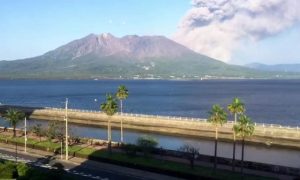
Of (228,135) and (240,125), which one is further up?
(240,125)

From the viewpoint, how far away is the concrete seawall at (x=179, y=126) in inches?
4365

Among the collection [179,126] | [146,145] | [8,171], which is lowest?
[179,126]

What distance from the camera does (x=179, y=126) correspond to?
131750mm

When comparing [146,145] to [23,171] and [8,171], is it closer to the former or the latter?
[23,171]

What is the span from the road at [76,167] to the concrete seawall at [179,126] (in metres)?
45.3

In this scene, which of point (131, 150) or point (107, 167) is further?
point (131, 150)

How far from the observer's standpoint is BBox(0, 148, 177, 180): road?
66.4 metres

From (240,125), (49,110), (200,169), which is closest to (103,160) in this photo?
(200,169)

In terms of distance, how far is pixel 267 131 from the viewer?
113500 millimetres

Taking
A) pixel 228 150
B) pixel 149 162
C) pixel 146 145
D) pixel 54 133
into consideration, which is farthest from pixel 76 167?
pixel 228 150

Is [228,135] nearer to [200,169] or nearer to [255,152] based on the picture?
[255,152]

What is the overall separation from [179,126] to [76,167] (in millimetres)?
61323

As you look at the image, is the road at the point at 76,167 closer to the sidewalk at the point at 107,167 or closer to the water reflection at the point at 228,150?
the sidewalk at the point at 107,167

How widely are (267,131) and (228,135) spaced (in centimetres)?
920
